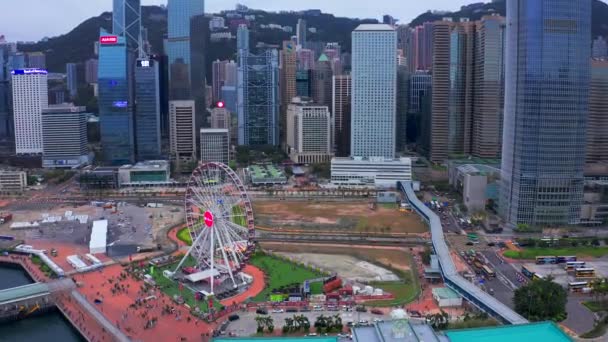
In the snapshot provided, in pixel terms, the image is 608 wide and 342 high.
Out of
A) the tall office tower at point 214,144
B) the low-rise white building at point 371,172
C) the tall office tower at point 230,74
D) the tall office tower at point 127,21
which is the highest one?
the tall office tower at point 127,21

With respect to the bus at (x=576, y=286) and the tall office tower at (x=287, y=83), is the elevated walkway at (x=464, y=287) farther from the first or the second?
the tall office tower at (x=287, y=83)

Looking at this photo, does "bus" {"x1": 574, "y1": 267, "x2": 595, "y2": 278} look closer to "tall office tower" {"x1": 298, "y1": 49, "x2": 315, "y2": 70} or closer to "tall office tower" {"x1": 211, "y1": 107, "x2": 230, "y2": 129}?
"tall office tower" {"x1": 211, "y1": 107, "x2": 230, "y2": 129}

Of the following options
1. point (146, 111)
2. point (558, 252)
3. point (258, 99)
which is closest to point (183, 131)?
point (146, 111)

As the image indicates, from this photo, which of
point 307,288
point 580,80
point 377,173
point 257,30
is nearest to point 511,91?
point 580,80

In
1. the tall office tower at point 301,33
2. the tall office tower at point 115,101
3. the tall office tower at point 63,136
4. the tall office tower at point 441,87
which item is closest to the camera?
the tall office tower at point 115,101

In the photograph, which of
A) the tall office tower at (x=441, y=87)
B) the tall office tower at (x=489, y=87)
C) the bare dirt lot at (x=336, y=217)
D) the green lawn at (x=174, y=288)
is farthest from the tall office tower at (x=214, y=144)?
the green lawn at (x=174, y=288)

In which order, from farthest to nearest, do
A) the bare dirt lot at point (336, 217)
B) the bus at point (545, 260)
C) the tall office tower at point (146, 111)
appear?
the tall office tower at point (146, 111)
the bare dirt lot at point (336, 217)
the bus at point (545, 260)
